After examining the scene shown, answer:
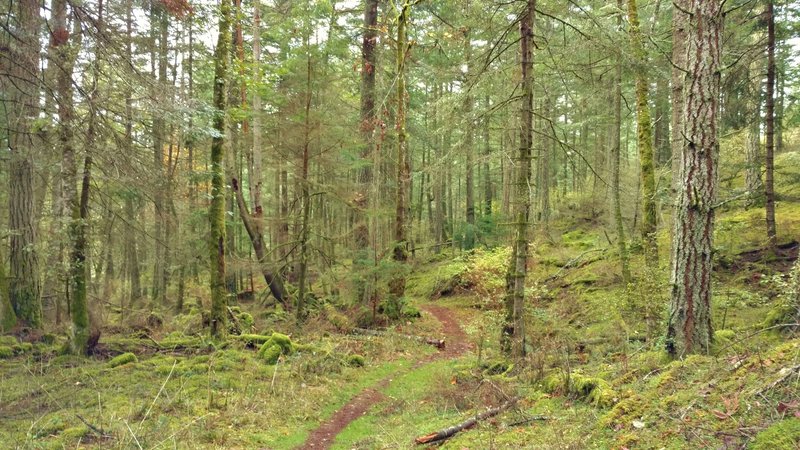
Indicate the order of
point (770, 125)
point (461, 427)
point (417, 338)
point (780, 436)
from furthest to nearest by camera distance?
point (417, 338) → point (770, 125) → point (461, 427) → point (780, 436)

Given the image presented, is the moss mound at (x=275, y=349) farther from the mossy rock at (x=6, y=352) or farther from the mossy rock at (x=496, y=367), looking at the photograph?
the mossy rock at (x=6, y=352)

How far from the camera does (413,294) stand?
21.0m

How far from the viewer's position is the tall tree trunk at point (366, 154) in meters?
13.1

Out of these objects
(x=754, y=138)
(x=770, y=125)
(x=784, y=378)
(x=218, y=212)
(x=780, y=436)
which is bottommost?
(x=780, y=436)

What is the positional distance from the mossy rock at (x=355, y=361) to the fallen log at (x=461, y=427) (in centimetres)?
493

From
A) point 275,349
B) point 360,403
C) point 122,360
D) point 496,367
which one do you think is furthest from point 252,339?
point 496,367

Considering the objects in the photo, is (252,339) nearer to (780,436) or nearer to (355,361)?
(355,361)

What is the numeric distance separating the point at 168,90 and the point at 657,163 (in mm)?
17548

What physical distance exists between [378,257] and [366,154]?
3.94 metres

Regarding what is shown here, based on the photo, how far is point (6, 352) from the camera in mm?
8969

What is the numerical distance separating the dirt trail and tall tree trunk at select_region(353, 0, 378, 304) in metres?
2.79

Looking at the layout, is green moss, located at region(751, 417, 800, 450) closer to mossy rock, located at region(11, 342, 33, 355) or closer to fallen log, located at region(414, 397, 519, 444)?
fallen log, located at region(414, 397, 519, 444)

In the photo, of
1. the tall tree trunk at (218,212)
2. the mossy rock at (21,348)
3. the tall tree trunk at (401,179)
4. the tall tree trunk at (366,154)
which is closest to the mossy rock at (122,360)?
the tall tree trunk at (218,212)

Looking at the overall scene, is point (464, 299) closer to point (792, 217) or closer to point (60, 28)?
point (792, 217)
